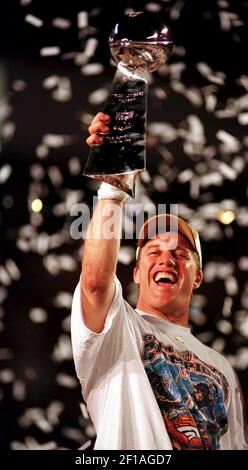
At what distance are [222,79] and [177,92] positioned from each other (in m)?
0.15

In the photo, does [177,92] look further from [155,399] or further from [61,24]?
[155,399]

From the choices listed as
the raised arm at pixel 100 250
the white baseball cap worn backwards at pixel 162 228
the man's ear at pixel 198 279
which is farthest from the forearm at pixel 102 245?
the man's ear at pixel 198 279

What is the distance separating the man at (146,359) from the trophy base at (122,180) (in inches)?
0.8

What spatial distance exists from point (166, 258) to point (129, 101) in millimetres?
474

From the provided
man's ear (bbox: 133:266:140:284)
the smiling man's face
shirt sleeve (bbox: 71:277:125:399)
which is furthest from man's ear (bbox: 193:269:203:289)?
shirt sleeve (bbox: 71:277:125:399)

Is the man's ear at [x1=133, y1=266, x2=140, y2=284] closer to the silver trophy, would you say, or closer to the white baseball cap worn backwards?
the white baseball cap worn backwards

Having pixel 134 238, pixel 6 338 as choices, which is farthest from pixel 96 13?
pixel 6 338

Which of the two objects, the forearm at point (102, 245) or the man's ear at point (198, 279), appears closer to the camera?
the forearm at point (102, 245)

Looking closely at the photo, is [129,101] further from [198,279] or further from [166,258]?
[198,279]

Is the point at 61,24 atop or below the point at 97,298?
atop

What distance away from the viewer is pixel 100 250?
1579mm

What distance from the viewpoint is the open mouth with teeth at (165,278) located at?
6.26ft

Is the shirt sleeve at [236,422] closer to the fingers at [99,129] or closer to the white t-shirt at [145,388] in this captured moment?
the white t-shirt at [145,388]
